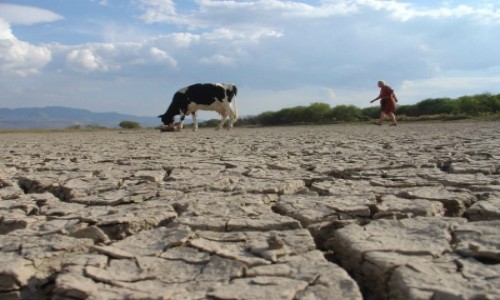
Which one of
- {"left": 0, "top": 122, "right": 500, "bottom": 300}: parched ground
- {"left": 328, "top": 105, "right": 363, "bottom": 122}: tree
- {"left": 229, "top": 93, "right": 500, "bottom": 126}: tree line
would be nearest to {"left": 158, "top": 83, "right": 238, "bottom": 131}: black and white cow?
{"left": 229, "top": 93, "right": 500, "bottom": 126}: tree line

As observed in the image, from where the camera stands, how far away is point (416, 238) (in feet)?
7.16

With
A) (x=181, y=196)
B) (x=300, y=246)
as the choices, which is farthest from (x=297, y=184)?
(x=300, y=246)

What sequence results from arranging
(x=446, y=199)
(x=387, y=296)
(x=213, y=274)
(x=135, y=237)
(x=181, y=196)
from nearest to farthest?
(x=387, y=296), (x=213, y=274), (x=135, y=237), (x=446, y=199), (x=181, y=196)

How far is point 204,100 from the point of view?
52.1 feet

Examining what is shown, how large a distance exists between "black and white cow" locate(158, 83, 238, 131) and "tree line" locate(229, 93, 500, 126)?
10.3 m

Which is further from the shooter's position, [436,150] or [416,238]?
[436,150]

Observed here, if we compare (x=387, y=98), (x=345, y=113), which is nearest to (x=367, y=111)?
(x=345, y=113)

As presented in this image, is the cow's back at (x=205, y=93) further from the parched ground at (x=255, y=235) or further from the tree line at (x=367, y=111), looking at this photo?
the parched ground at (x=255, y=235)

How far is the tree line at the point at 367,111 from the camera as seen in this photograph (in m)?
24.2

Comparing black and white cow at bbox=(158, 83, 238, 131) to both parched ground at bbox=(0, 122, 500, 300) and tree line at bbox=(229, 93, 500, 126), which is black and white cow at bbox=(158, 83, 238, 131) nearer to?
tree line at bbox=(229, 93, 500, 126)

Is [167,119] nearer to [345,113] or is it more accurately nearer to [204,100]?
[204,100]

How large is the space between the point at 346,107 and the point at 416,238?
990 inches

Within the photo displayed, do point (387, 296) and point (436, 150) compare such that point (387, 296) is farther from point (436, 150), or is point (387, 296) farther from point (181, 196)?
point (436, 150)

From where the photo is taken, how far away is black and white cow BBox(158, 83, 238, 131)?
51.9ft
